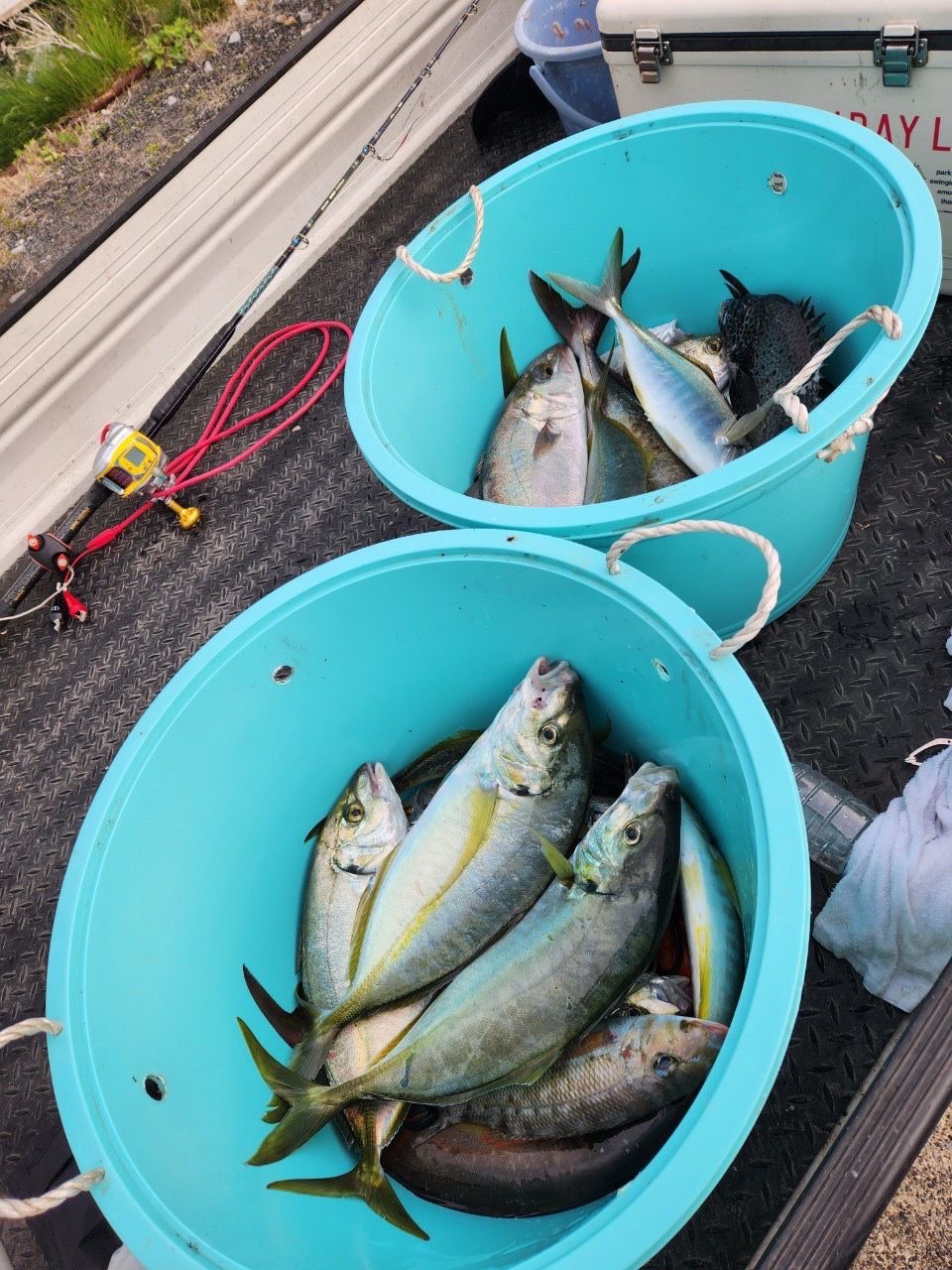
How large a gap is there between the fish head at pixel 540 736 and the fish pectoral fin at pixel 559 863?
0.38ft

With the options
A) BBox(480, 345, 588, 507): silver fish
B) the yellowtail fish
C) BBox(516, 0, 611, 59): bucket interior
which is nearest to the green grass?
BBox(516, 0, 611, 59): bucket interior

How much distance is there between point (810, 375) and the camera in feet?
4.50

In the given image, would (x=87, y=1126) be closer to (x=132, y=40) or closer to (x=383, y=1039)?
(x=383, y=1039)

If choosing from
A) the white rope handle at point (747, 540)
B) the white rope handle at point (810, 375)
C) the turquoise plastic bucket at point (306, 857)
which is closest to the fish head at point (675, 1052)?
the turquoise plastic bucket at point (306, 857)

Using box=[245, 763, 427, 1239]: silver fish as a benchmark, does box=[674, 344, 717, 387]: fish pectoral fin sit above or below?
above

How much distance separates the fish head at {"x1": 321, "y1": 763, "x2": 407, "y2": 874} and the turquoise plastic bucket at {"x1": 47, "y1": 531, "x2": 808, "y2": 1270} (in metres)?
0.12

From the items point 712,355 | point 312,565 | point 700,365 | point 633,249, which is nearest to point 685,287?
point 633,249

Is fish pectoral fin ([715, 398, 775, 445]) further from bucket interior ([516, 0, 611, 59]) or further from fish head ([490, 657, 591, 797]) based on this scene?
bucket interior ([516, 0, 611, 59])

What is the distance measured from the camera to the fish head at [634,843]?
50.2 inches

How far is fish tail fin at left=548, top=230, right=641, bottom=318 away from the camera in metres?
1.95

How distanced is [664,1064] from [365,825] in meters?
0.61

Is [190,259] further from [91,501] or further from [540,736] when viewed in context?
[540,736]

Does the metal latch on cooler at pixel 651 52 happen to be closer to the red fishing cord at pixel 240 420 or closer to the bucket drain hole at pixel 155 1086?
the red fishing cord at pixel 240 420

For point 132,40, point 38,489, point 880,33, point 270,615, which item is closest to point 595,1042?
point 270,615
